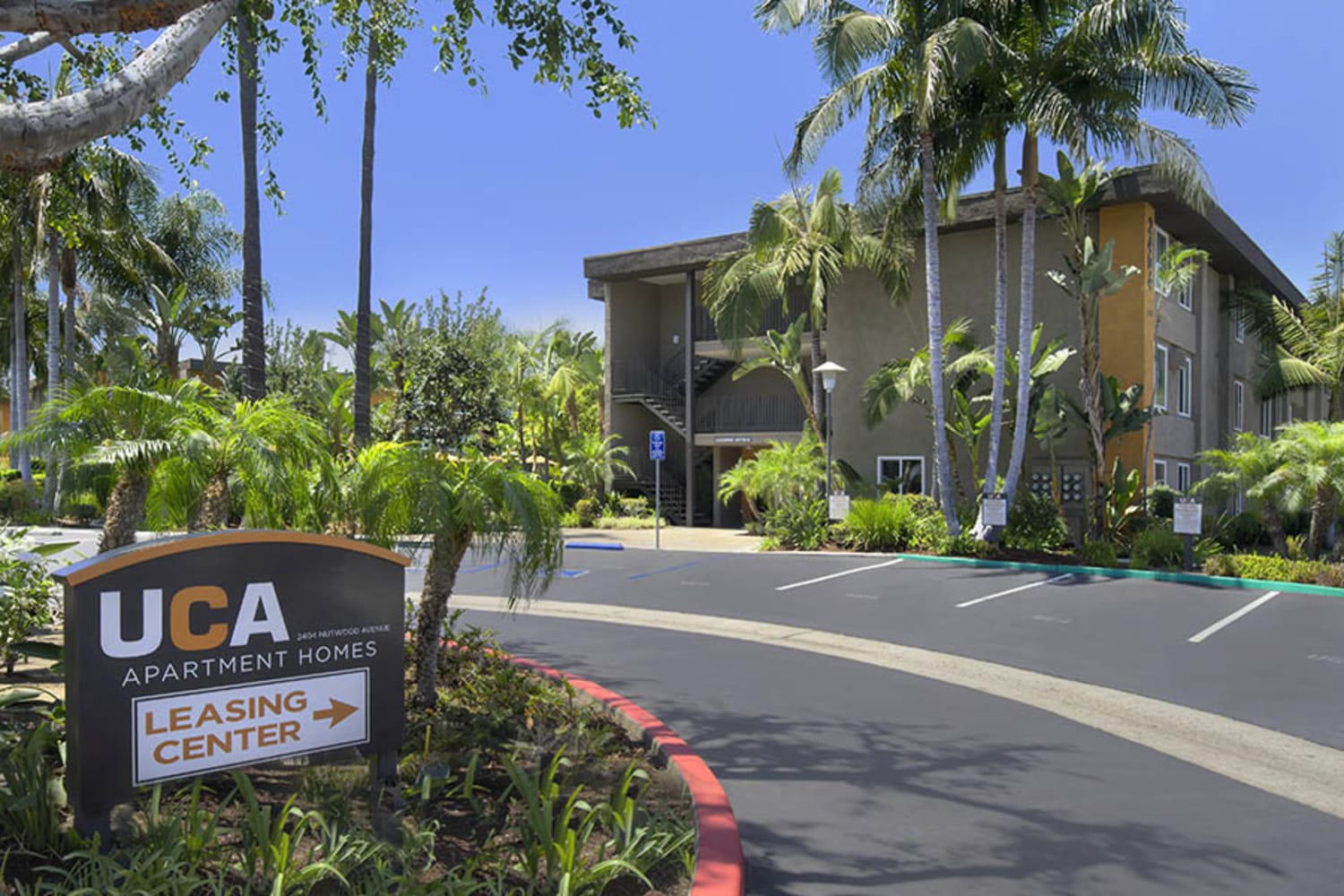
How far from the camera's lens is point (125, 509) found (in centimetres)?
740

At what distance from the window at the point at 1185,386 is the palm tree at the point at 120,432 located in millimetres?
23339

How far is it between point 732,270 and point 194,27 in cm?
1796

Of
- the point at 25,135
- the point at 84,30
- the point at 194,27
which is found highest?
the point at 194,27

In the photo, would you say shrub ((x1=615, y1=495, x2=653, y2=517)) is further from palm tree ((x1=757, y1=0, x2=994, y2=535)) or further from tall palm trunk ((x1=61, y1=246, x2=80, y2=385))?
tall palm trunk ((x1=61, y1=246, x2=80, y2=385))

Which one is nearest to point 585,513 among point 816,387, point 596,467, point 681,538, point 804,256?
point 596,467

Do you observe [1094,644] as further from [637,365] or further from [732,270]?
[637,365]

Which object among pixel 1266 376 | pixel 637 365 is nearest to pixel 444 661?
pixel 637 365

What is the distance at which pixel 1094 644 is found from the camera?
34.6 ft

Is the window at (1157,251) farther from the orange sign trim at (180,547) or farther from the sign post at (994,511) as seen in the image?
the orange sign trim at (180,547)

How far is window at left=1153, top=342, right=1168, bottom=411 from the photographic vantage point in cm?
2256

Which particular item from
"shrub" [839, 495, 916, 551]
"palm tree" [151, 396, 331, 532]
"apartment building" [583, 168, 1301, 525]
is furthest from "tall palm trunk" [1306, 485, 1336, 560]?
"palm tree" [151, 396, 331, 532]

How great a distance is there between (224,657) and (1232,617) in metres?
11.8

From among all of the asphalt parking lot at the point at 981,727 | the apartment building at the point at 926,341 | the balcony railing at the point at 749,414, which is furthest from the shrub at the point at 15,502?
the balcony railing at the point at 749,414

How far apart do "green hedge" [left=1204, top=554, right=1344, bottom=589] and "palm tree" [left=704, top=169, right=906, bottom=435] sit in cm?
923
